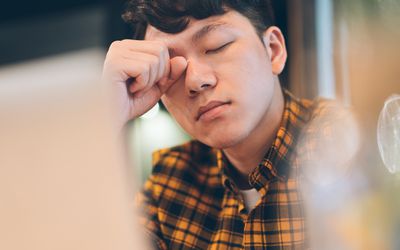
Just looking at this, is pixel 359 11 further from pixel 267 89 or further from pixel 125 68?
pixel 125 68

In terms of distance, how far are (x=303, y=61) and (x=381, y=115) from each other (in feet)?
0.44

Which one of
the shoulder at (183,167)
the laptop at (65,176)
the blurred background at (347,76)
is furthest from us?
the shoulder at (183,167)

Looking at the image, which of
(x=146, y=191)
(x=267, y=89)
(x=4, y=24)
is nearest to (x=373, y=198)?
(x=267, y=89)

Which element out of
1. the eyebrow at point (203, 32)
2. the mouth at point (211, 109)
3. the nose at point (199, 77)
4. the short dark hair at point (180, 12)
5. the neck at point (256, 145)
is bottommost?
the neck at point (256, 145)

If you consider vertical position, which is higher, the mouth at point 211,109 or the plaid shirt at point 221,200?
the mouth at point 211,109

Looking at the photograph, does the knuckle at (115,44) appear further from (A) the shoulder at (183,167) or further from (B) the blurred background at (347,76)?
(A) the shoulder at (183,167)

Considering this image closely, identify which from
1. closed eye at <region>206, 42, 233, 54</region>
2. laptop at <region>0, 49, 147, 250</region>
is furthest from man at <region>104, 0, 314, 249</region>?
laptop at <region>0, 49, 147, 250</region>

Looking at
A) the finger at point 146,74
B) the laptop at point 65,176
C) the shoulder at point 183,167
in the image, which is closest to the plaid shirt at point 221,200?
the shoulder at point 183,167

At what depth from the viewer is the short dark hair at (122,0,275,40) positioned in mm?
571

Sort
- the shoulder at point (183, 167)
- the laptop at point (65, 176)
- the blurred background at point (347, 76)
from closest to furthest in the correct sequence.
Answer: the laptop at point (65, 176) < the blurred background at point (347, 76) < the shoulder at point (183, 167)

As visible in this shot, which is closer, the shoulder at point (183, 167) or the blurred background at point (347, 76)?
the blurred background at point (347, 76)

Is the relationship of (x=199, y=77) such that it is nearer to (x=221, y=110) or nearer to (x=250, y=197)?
(x=221, y=110)

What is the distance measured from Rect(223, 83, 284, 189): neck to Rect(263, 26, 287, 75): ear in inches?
1.1

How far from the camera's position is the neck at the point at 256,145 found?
0.62 m
